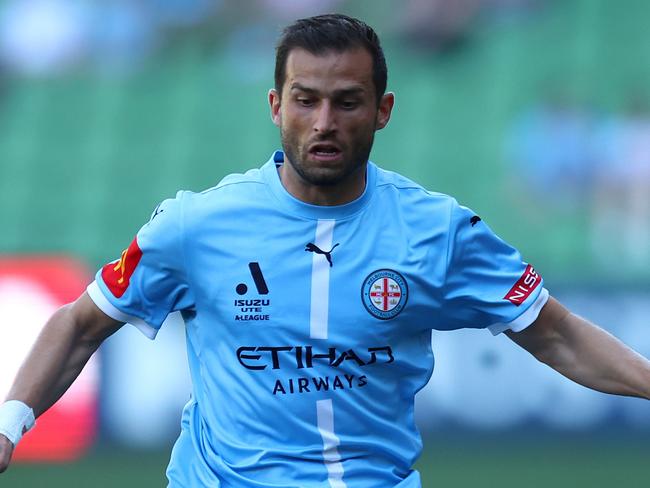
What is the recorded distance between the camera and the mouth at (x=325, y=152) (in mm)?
3821

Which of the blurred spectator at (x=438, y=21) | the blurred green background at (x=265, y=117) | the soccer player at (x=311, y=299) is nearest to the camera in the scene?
the soccer player at (x=311, y=299)

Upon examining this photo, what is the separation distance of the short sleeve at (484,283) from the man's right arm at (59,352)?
104 centimetres

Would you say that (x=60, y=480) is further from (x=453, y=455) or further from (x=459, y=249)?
(x=459, y=249)

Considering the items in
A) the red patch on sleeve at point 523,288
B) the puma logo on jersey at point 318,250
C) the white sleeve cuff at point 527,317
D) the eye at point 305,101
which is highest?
the eye at point 305,101

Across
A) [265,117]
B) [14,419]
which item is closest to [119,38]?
[265,117]

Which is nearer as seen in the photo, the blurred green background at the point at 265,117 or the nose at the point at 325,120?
the nose at the point at 325,120

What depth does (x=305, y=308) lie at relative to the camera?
12.8 feet

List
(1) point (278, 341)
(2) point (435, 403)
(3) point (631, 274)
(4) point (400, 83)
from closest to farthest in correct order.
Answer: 1. (1) point (278, 341)
2. (2) point (435, 403)
3. (3) point (631, 274)
4. (4) point (400, 83)

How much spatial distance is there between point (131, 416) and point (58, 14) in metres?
4.85

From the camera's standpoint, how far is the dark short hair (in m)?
3.86

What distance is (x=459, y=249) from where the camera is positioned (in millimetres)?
3984

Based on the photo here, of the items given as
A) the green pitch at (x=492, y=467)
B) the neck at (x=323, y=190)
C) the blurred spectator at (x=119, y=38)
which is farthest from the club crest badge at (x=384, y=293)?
the blurred spectator at (x=119, y=38)

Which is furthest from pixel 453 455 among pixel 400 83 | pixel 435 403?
pixel 400 83

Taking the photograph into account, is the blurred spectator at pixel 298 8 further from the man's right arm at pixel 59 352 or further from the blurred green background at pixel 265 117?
the man's right arm at pixel 59 352
